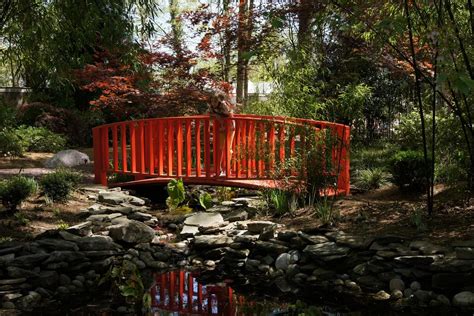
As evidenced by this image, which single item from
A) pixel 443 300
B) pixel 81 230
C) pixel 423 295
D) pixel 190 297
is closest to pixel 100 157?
pixel 81 230

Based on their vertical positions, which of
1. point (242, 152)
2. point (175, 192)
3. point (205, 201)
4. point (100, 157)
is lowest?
point (205, 201)

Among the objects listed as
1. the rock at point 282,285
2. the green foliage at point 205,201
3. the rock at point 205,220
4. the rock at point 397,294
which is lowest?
the rock at point 282,285

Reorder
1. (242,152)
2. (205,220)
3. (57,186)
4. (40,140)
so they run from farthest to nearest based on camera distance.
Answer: (40,140), (242,152), (57,186), (205,220)

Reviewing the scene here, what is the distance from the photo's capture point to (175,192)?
23.5 feet

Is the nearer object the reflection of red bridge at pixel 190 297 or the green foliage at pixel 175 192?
the reflection of red bridge at pixel 190 297

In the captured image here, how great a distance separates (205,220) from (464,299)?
2.99 metres

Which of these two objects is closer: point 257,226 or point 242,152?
point 257,226

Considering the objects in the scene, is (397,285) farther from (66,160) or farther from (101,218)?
(66,160)

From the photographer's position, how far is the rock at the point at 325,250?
473 centimetres

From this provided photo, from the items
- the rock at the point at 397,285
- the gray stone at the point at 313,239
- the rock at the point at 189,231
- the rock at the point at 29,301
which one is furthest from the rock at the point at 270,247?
the rock at the point at 29,301

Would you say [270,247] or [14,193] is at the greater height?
[14,193]

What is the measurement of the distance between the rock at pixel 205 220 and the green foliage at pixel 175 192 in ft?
2.71

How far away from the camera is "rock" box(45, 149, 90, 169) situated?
32.3 ft

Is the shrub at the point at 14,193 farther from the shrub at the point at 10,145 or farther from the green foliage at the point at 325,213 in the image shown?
the shrub at the point at 10,145
